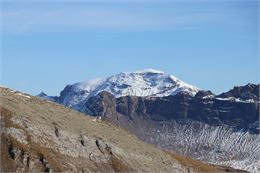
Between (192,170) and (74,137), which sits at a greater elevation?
(74,137)

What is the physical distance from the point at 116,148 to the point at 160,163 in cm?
1286

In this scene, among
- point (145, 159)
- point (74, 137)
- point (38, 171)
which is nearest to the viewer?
point (38, 171)

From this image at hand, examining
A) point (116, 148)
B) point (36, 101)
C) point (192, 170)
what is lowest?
point (192, 170)

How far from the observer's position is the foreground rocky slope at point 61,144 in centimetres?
10575

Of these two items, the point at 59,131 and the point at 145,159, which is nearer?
the point at 59,131

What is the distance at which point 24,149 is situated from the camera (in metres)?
106

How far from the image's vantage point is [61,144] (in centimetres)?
11350

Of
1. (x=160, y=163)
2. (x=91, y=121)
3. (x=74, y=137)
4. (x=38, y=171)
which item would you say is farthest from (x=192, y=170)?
(x=38, y=171)

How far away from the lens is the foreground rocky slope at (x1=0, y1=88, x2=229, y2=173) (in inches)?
4163

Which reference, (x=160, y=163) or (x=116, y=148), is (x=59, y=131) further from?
(x=160, y=163)

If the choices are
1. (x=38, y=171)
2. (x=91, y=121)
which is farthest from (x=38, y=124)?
(x=91, y=121)

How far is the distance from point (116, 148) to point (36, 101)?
21144mm

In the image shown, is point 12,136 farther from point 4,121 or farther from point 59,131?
point 59,131

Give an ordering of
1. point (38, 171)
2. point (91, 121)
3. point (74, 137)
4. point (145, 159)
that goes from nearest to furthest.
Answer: point (38, 171) < point (74, 137) < point (145, 159) < point (91, 121)
